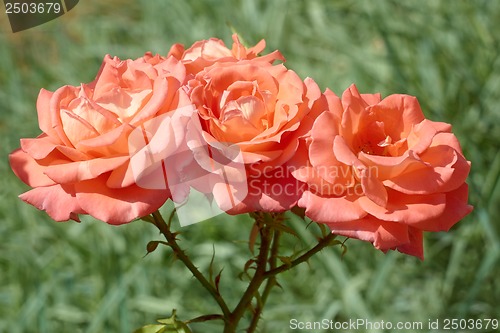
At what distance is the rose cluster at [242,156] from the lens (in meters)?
0.57

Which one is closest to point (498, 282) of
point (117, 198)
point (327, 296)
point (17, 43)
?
point (327, 296)

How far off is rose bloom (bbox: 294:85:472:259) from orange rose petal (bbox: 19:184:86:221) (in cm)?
17

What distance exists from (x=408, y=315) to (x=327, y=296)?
18 cm

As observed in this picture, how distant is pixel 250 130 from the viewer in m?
0.60

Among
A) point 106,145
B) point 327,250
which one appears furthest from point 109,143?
point 327,250

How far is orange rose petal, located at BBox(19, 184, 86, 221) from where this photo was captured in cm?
58

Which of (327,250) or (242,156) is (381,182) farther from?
(327,250)

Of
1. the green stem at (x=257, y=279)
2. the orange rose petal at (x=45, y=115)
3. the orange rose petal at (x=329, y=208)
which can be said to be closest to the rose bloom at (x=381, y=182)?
the orange rose petal at (x=329, y=208)

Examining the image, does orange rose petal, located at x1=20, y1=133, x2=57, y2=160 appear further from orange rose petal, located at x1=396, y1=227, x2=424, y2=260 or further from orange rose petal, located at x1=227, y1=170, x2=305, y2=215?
orange rose petal, located at x1=396, y1=227, x2=424, y2=260

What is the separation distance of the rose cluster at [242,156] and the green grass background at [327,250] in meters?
0.99

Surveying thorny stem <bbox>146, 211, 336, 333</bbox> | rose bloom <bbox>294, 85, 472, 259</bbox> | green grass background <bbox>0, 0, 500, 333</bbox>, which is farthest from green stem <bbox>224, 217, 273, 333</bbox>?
green grass background <bbox>0, 0, 500, 333</bbox>

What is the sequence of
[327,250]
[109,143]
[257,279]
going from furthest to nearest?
[327,250] → [257,279] → [109,143]

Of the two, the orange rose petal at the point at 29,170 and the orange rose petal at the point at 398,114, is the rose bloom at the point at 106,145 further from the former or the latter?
the orange rose petal at the point at 398,114

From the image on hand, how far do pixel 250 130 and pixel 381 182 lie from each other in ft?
0.36
